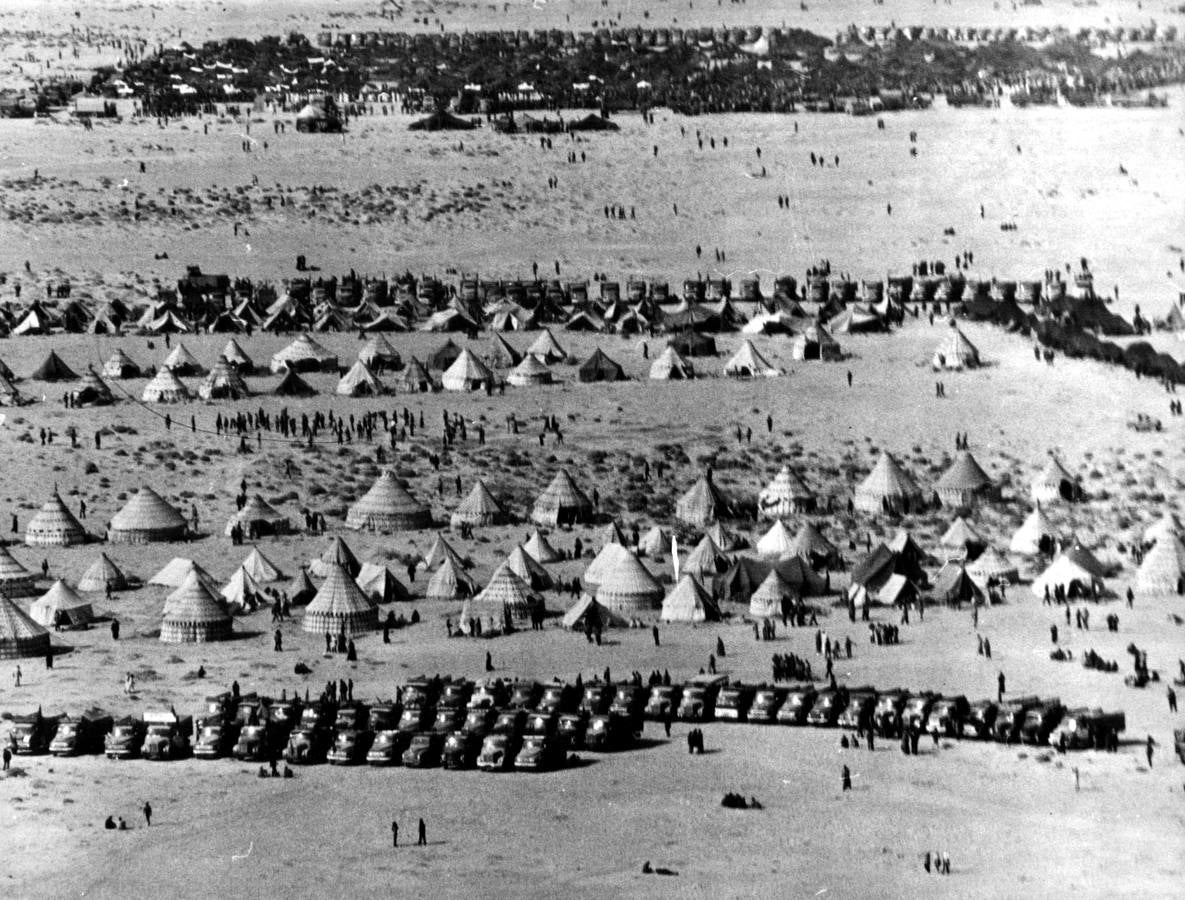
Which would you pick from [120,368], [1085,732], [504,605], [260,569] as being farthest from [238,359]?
[1085,732]

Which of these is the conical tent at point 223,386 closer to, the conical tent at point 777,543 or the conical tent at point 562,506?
the conical tent at point 562,506

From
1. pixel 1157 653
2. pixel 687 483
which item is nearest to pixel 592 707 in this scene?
pixel 1157 653

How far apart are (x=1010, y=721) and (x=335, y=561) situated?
61.3 ft

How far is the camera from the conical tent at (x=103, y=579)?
72875mm

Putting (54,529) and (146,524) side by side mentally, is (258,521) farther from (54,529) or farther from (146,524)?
(54,529)

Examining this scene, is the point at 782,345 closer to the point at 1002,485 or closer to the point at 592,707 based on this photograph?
the point at 1002,485

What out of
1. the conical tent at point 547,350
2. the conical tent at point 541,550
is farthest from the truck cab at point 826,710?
the conical tent at point 547,350

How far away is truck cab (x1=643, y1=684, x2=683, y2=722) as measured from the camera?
6206 cm

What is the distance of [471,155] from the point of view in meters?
134

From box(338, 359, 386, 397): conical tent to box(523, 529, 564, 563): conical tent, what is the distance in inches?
651

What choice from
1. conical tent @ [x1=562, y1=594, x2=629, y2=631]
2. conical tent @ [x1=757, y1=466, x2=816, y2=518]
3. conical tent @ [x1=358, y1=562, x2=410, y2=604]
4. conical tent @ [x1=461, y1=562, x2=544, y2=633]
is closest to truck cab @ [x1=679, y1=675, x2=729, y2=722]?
conical tent @ [x1=562, y1=594, x2=629, y2=631]

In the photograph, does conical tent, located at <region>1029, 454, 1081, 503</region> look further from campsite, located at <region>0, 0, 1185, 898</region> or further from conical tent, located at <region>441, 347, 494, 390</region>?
conical tent, located at <region>441, 347, 494, 390</region>

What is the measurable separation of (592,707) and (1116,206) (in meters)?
66.2

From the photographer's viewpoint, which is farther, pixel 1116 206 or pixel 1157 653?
pixel 1116 206
